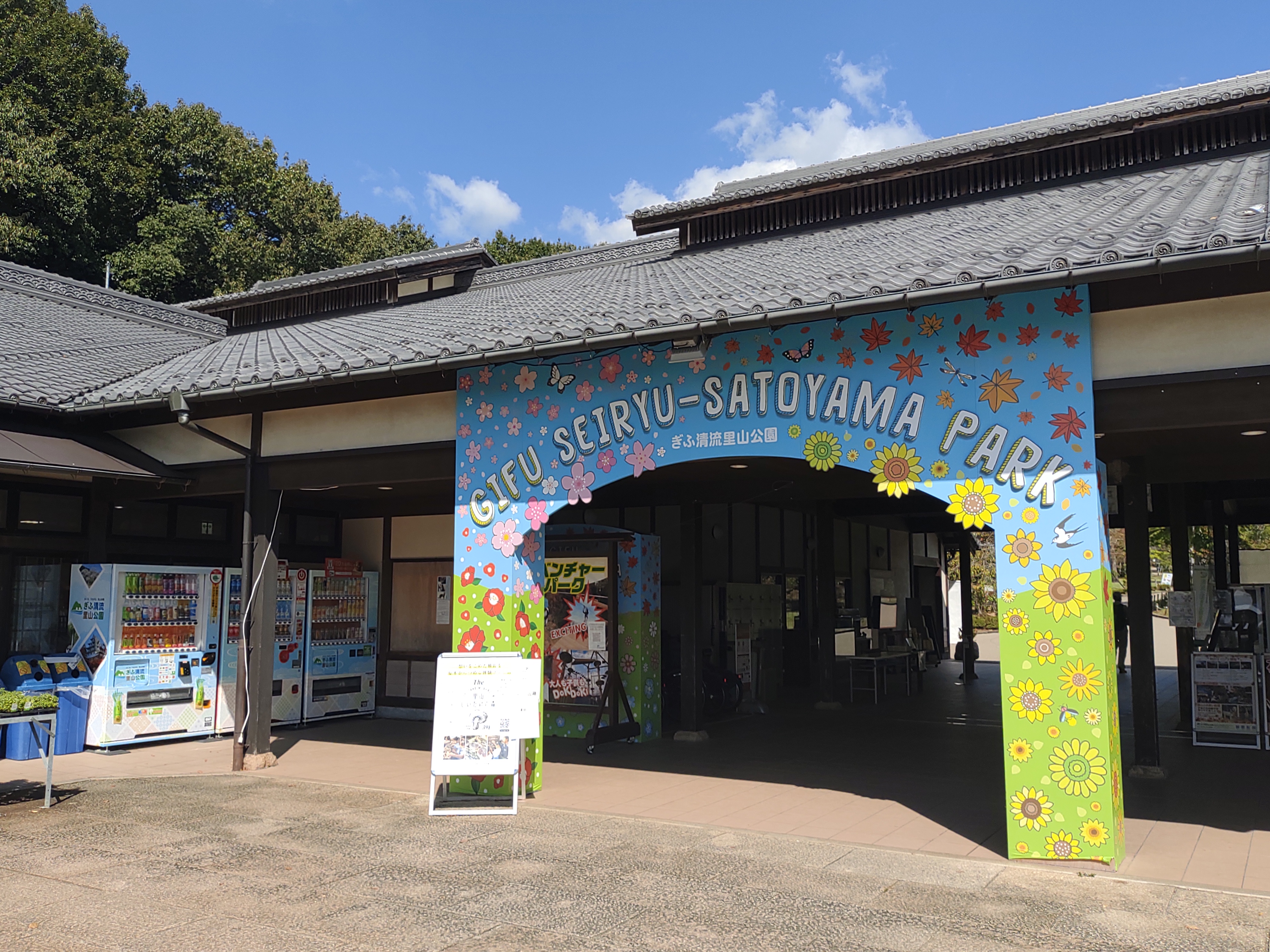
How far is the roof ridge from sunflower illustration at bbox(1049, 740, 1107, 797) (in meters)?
13.9

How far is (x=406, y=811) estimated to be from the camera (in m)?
7.71

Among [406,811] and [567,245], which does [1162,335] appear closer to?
[406,811]

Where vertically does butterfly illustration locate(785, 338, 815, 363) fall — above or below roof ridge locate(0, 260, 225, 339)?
below

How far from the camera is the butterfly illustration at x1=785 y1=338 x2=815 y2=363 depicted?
7.01m

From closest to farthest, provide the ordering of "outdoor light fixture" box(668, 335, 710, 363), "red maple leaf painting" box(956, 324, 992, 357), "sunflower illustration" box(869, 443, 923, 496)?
"red maple leaf painting" box(956, 324, 992, 357), "sunflower illustration" box(869, 443, 923, 496), "outdoor light fixture" box(668, 335, 710, 363)

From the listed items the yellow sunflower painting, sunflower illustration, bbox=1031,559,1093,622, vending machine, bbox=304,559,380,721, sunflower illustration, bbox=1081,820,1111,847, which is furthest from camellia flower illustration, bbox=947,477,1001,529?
vending machine, bbox=304,559,380,721

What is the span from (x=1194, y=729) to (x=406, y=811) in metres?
9.03

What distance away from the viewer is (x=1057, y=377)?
6.18 m

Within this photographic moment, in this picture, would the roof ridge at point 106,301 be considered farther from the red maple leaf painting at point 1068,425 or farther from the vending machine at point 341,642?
the red maple leaf painting at point 1068,425

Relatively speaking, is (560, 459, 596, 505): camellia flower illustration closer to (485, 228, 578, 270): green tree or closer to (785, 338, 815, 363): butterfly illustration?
(785, 338, 815, 363): butterfly illustration

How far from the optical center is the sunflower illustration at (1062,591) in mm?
6027

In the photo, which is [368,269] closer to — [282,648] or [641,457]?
[282,648]

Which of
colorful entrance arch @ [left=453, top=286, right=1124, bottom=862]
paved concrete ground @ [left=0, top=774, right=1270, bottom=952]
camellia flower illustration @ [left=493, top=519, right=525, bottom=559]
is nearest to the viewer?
paved concrete ground @ [left=0, top=774, right=1270, bottom=952]

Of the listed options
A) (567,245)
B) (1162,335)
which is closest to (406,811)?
(1162,335)
